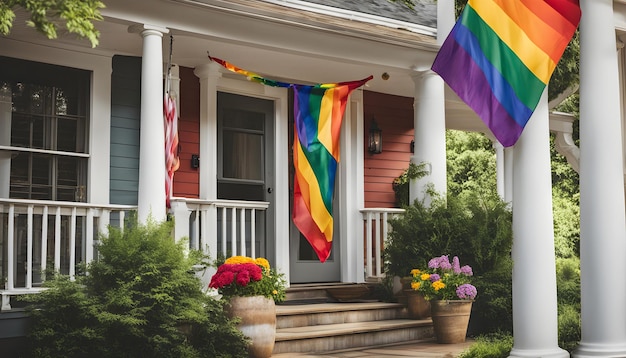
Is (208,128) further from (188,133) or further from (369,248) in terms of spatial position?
(369,248)

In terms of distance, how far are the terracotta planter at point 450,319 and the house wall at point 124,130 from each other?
130 inches

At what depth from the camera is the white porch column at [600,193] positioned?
6.04 metres

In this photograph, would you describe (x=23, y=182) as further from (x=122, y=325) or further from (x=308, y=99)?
(x=308, y=99)

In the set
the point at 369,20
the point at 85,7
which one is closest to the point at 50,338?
the point at 85,7

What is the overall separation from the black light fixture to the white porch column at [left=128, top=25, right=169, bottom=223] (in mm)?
3817

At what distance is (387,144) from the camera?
11.0 m

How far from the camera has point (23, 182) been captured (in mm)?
8000

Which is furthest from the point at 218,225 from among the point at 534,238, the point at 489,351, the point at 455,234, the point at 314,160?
the point at 534,238

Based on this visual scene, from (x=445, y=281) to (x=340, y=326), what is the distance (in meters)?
1.11

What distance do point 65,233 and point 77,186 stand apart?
0.55m

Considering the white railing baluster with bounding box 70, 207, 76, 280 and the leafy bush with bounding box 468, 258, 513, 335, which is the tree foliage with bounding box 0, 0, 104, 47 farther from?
the leafy bush with bounding box 468, 258, 513, 335

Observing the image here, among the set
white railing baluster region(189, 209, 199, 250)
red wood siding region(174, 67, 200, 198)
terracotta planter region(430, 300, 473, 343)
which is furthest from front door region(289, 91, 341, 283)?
terracotta planter region(430, 300, 473, 343)

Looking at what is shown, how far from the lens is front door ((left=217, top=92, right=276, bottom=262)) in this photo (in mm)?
9461

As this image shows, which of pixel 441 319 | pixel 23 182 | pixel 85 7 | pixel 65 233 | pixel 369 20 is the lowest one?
pixel 441 319
